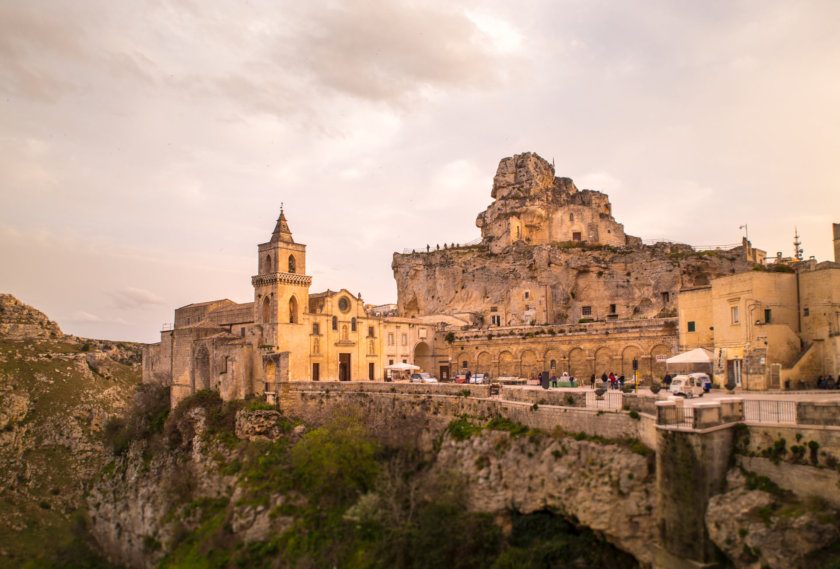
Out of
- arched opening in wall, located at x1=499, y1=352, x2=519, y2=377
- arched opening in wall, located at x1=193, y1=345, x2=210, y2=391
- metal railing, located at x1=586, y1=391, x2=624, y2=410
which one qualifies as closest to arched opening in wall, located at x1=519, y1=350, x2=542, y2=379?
arched opening in wall, located at x1=499, y1=352, x2=519, y2=377

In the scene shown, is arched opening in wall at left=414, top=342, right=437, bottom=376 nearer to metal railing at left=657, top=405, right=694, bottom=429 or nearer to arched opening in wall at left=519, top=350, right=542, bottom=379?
arched opening in wall at left=519, top=350, right=542, bottom=379

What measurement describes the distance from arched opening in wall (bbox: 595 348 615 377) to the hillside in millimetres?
36144

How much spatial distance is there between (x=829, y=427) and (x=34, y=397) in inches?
2141

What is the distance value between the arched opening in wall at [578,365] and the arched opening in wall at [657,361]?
426 cm

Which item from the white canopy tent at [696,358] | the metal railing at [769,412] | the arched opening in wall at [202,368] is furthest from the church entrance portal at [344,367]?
the metal railing at [769,412]

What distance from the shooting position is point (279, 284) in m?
36.6

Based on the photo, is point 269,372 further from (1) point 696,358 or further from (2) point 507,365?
(1) point 696,358

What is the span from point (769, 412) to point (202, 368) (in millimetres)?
34084

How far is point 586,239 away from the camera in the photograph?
58.5 m

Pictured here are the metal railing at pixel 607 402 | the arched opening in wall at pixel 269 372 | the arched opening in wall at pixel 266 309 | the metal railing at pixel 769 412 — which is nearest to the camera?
the metal railing at pixel 769 412

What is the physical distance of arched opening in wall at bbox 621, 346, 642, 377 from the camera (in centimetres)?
3772

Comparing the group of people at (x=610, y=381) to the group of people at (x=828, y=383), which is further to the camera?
the group of people at (x=610, y=381)

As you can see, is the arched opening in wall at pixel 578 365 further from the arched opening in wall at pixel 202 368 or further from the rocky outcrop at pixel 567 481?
the arched opening in wall at pixel 202 368

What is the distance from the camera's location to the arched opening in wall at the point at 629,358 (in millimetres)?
37719
